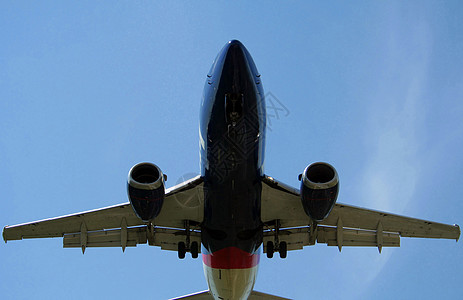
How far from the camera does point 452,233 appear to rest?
1827cm

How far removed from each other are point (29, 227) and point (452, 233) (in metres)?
14.5

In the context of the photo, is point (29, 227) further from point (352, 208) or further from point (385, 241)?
point (385, 241)

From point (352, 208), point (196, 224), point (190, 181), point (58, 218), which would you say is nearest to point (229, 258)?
point (196, 224)

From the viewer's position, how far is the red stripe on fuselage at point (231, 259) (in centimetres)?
1658

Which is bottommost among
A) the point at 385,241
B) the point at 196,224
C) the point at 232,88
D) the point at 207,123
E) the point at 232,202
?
the point at 385,241

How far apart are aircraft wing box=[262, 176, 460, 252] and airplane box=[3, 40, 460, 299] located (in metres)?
0.03

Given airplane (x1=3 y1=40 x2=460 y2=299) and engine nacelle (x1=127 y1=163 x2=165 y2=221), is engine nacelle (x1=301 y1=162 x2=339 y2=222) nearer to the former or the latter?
airplane (x1=3 y1=40 x2=460 y2=299)

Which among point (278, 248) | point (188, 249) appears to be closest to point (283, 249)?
point (278, 248)

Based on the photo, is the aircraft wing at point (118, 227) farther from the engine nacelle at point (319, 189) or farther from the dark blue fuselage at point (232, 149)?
the engine nacelle at point (319, 189)

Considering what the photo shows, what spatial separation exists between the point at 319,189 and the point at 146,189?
457 centimetres

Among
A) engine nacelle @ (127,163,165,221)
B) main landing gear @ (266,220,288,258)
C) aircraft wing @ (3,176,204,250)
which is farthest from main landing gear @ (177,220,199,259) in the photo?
engine nacelle @ (127,163,165,221)

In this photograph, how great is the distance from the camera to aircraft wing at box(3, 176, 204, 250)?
17.2 metres

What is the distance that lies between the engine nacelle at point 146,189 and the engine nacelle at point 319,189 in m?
3.90

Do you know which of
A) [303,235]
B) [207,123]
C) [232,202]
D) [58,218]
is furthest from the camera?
[303,235]
